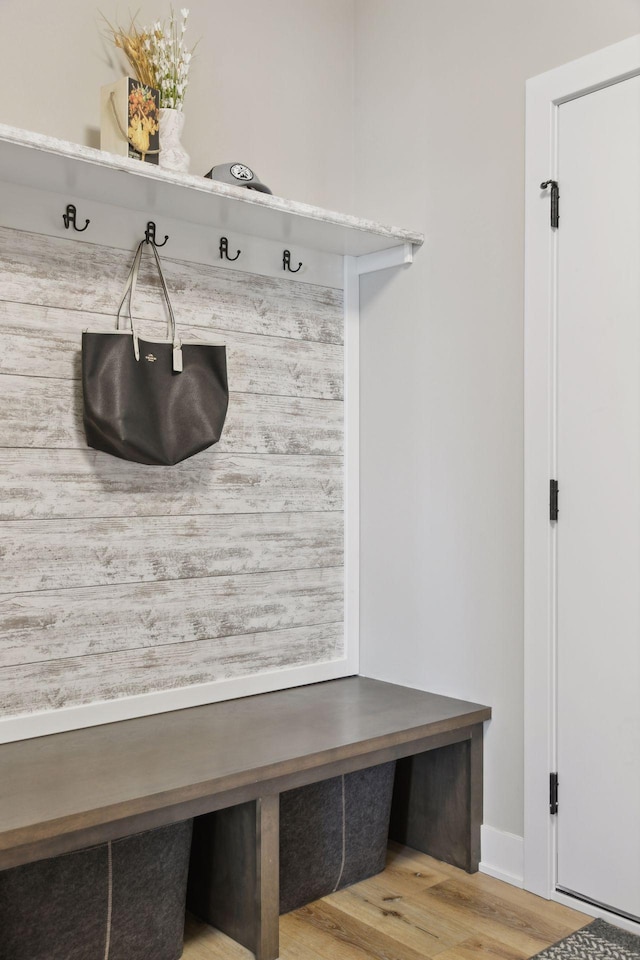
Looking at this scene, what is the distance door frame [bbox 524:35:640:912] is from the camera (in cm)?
226

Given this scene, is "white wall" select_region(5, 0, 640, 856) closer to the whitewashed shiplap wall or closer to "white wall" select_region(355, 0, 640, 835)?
"white wall" select_region(355, 0, 640, 835)

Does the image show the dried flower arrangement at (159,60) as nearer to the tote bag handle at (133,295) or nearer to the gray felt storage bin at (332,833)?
the tote bag handle at (133,295)

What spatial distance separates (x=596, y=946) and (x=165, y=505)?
1.51 m

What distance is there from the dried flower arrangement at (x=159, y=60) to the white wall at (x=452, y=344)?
773 millimetres

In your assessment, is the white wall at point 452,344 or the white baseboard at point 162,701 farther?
the white wall at point 452,344

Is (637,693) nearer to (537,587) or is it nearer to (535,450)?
(537,587)

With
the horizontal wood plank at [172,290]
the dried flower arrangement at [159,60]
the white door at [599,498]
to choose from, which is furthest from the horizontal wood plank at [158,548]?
the dried flower arrangement at [159,60]

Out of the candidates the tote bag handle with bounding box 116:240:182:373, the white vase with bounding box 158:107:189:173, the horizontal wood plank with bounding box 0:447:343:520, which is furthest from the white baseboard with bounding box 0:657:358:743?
the white vase with bounding box 158:107:189:173

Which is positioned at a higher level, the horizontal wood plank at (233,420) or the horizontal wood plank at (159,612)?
the horizontal wood plank at (233,420)

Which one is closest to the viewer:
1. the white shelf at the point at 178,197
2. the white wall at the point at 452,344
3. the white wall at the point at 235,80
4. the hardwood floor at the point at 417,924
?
the white shelf at the point at 178,197

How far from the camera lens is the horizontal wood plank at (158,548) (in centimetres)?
211

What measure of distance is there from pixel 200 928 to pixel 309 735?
0.53m

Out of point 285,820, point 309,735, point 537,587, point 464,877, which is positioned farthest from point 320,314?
point 464,877

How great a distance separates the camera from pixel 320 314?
108 inches
